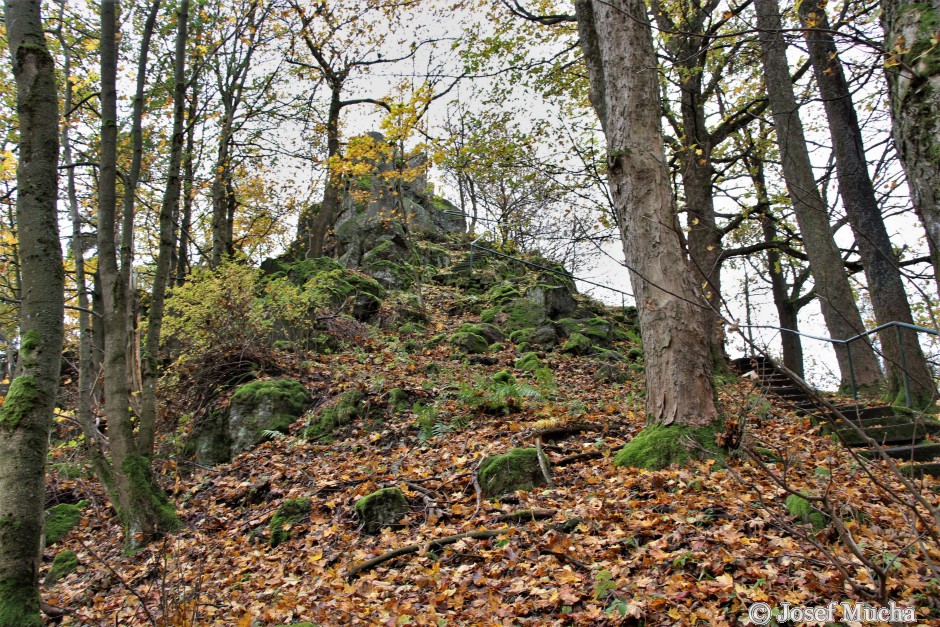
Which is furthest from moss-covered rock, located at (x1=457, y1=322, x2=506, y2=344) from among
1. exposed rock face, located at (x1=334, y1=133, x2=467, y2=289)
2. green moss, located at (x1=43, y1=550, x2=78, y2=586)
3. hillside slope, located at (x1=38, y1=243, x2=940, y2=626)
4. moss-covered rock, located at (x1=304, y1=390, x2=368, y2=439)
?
green moss, located at (x1=43, y1=550, x2=78, y2=586)

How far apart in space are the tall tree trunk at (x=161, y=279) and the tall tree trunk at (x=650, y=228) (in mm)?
Answer: 5184

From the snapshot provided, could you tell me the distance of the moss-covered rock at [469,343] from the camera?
35.1ft

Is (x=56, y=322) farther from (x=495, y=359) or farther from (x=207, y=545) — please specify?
(x=495, y=359)

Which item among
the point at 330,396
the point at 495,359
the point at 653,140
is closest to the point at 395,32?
the point at 495,359

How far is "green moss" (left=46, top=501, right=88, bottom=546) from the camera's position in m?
6.63

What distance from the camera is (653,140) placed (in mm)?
5051

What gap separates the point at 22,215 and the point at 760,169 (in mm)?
14474

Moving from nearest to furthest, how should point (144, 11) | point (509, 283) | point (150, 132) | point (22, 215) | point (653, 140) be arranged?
point (22, 215) < point (653, 140) < point (144, 11) < point (150, 132) < point (509, 283)

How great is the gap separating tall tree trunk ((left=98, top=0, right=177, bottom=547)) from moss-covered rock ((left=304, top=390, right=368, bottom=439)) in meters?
2.08

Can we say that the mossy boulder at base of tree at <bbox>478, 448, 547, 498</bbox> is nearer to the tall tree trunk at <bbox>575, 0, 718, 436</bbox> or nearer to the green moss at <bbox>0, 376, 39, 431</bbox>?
the tall tree trunk at <bbox>575, 0, 718, 436</bbox>

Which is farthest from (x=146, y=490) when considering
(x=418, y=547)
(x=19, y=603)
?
(x=418, y=547)

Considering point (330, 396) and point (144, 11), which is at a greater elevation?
point (144, 11)

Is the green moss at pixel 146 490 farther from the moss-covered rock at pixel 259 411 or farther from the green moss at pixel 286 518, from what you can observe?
the moss-covered rock at pixel 259 411

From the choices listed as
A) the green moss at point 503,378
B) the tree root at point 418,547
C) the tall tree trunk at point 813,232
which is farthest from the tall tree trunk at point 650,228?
the tall tree trunk at point 813,232
